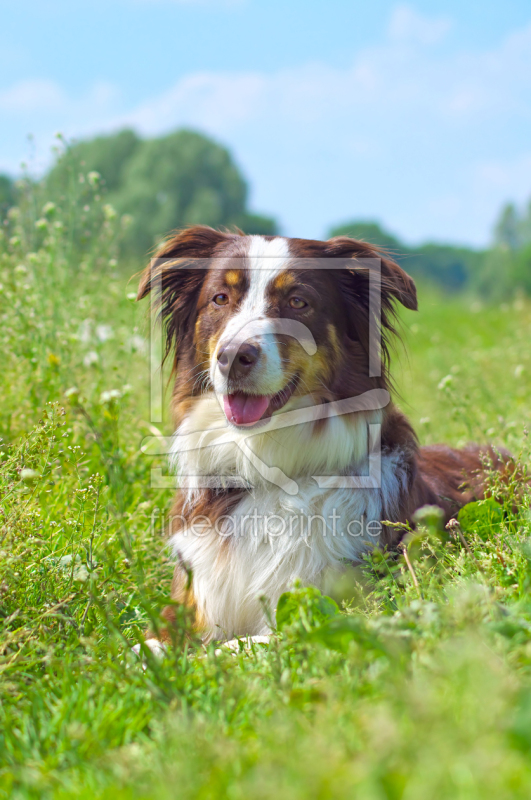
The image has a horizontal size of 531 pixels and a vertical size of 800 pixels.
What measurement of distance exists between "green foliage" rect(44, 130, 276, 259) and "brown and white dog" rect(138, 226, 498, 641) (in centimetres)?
3681

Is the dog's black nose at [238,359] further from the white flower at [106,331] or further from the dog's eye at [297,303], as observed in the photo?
the white flower at [106,331]

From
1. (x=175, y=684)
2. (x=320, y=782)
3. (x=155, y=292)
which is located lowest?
(x=175, y=684)

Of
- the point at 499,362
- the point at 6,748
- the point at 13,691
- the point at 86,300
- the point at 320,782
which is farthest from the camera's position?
the point at 499,362

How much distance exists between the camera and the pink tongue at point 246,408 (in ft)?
10.2

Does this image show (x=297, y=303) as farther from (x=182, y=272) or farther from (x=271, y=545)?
(x=271, y=545)

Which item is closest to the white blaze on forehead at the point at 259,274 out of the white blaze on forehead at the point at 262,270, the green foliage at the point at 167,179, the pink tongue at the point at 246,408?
the white blaze on forehead at the point at 262,270

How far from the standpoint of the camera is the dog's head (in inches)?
120

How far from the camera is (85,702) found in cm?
192

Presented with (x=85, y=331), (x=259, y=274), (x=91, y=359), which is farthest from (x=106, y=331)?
(x=91, y=359)

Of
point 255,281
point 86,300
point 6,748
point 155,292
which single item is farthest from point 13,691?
point 86,300

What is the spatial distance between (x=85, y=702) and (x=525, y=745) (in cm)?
121

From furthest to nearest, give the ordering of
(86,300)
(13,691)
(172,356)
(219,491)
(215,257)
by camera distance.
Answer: (86,300)
(172,356)
(215,257)
(219,491)
(13,691)

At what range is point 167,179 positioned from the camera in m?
42.2

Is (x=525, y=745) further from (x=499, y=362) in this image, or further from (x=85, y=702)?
(x=499, y=362)
